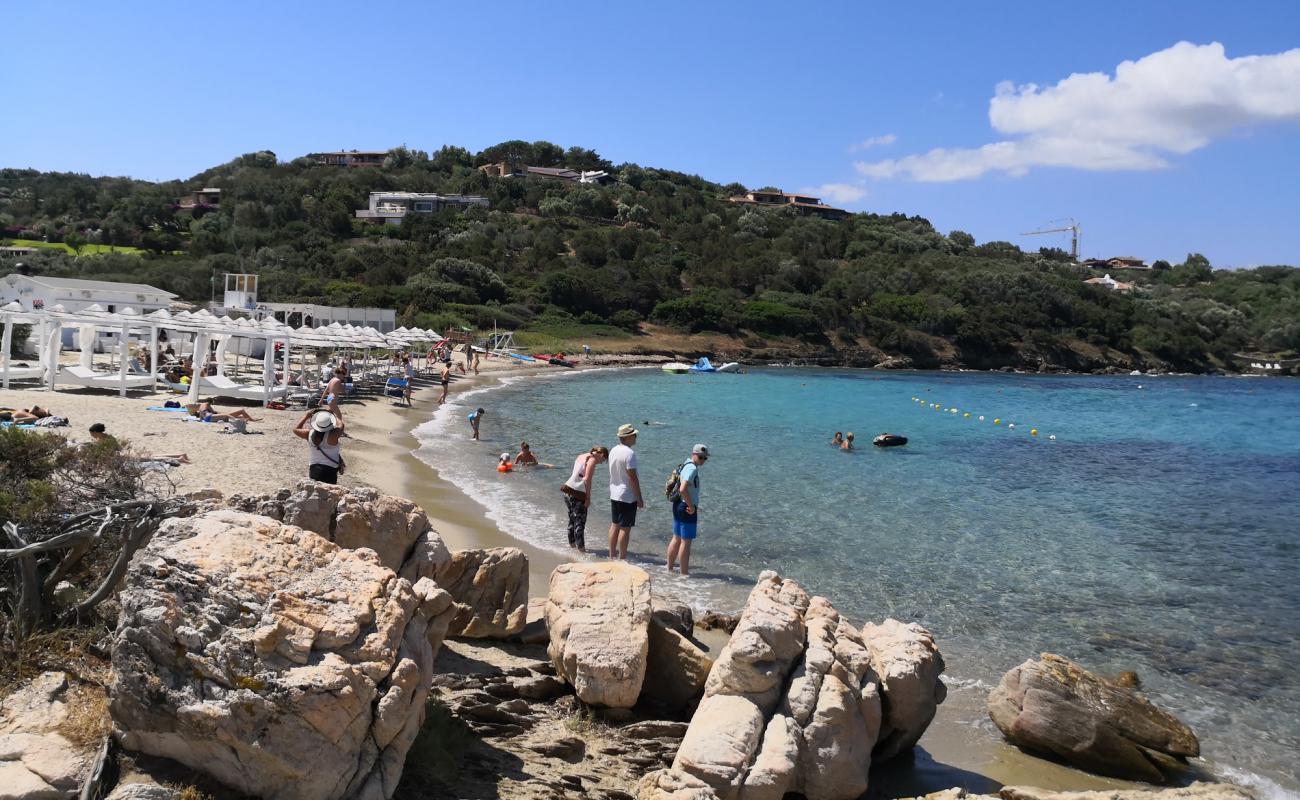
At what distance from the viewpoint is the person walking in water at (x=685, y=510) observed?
1012cm

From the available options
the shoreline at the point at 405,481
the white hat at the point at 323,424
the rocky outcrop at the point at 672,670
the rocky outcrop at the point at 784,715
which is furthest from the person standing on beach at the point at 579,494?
the rocky outcrop at the point at 784,715

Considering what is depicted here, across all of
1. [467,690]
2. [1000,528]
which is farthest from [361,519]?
[1000,528]

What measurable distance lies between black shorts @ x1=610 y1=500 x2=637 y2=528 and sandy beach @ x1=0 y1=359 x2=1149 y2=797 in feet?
3.05

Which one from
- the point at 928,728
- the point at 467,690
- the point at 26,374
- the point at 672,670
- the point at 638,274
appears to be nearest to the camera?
the point at 467,690

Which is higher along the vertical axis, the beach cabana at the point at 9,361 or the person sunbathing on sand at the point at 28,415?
the beach cabana at the point at 9,361

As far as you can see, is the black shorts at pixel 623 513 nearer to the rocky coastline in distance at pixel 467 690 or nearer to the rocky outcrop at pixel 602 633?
the rocky coastline in distance at pixel 467 690

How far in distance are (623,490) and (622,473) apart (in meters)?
0.22

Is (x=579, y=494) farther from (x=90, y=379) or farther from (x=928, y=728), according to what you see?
(x=90, y=379)

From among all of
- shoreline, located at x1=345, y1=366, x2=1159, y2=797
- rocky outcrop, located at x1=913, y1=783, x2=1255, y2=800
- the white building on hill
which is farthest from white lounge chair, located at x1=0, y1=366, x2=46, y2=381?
rocky outcrop, located at x1=913, y1=783, x2=1255, y2=800

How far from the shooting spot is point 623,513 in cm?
1036

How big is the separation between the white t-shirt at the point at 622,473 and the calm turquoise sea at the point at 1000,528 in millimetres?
1071

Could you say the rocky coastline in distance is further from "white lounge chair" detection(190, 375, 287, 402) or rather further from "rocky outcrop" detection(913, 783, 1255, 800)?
"white lounge chair" detection(190, 375, 287, 402)

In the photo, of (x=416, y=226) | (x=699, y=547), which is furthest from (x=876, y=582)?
(x=416, y=226)

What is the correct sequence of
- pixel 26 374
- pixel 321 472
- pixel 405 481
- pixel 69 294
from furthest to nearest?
1. pixel 69 294
2. pixel 26 374
3. pixel 405 481
4. pixel 321 472
